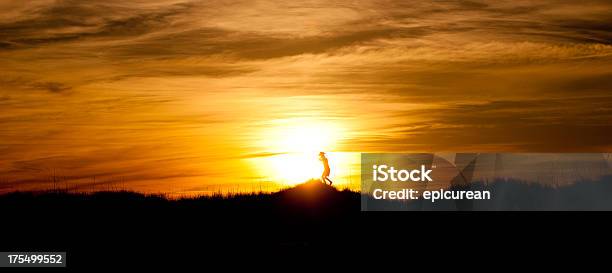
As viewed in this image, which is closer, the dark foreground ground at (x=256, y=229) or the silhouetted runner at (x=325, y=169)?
the dark foreground ground at (x=256, y=229)

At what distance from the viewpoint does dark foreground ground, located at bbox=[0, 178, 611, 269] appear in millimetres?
18609

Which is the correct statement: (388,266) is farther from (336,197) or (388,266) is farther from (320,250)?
(336,197)

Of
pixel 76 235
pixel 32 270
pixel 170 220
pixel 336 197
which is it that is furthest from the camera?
pixel 336 197

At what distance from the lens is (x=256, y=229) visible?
21297 mm

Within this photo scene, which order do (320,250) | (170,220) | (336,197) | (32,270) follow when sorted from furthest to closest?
(336,197) < (170,220) < (320,250) < (32,270)

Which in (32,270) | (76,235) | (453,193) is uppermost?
(453,193)

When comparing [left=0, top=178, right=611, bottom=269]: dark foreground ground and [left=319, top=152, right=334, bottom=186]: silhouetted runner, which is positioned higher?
[left=319, top=152, right=334, bottom=186]: silhouetted runner

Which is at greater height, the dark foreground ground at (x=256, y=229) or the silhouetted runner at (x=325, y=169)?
the silhouetted runner at (x=325, y=169)

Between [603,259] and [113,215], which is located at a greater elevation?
[113,215]

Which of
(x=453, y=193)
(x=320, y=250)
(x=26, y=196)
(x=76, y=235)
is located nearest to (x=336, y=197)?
(x=453, y=193)

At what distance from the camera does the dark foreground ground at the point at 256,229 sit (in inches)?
733

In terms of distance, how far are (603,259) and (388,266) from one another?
4.64 m

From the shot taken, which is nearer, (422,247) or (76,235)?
(422,247)

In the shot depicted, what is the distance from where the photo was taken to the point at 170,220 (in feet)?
71.3
